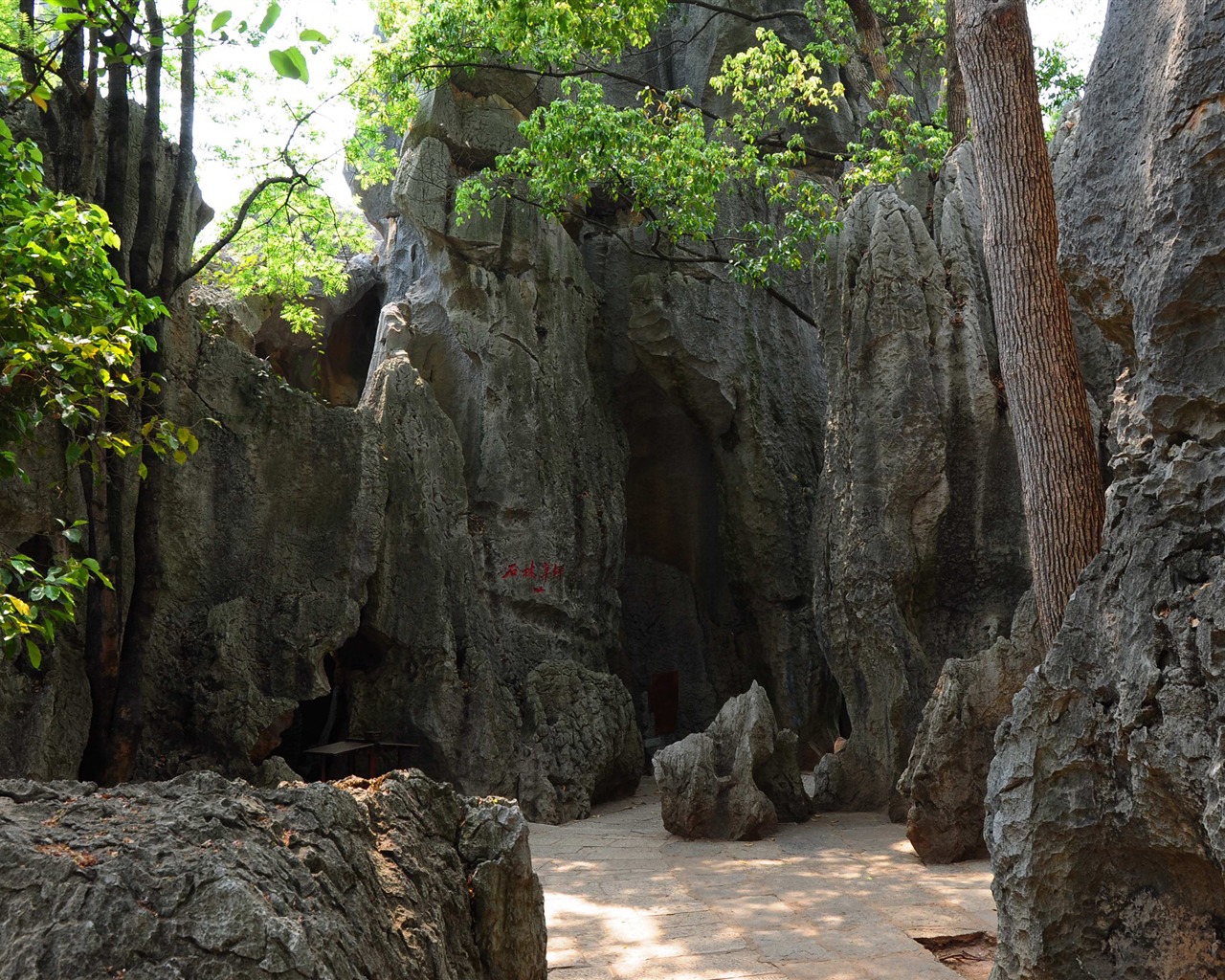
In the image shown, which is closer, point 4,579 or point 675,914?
point 4,579

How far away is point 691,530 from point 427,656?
19.3ft

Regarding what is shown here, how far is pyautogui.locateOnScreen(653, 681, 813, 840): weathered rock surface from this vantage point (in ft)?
28.5

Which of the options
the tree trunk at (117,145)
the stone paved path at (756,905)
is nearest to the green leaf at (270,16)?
the stone paved path at (756,905)

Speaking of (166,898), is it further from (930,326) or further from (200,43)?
(930,326)

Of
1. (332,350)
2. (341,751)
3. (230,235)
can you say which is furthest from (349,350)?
(341,751)

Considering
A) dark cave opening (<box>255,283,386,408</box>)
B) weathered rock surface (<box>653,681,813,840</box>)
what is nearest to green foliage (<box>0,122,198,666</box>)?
weathered rock surface (<box>653,681,813,840</box>)

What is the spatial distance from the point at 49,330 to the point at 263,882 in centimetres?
360

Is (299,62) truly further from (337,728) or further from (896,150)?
(896,150)

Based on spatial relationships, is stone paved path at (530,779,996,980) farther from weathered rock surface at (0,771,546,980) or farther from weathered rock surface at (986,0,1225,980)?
weathered rock surface at (0,771,546,980)

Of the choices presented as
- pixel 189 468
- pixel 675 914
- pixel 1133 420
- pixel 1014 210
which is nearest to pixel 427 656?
pixel 189 468

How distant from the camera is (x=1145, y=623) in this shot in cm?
368

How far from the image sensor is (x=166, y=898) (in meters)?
2.41

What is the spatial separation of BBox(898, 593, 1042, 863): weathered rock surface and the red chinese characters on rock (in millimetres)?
5569

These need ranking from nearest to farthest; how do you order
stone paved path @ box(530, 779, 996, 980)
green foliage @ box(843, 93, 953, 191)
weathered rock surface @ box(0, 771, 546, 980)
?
weathered rock surface @ box(0, 771, 546, 980), stone paved path @ box(530, 779, 996, 980), green foliage @ box(843, 93, 953, 191)
